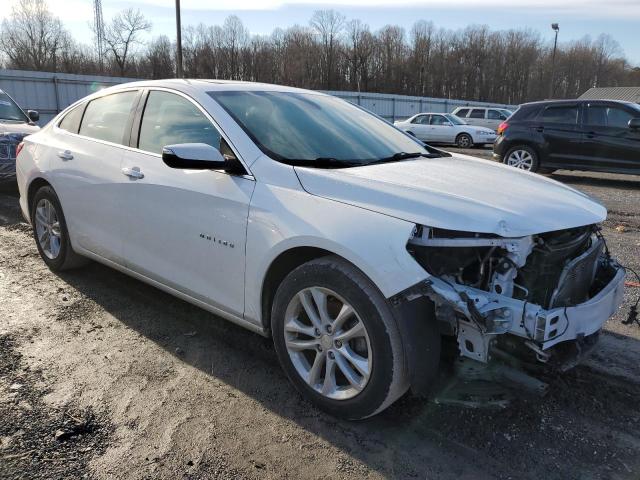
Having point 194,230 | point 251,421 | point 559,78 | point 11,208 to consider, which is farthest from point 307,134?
point 559,78

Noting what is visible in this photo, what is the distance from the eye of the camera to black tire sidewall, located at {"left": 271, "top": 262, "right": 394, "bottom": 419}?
2498 mm

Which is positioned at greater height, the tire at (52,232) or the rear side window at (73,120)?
the rear side window at (73,120)

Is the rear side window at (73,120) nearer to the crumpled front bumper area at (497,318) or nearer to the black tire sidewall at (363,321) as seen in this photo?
the black tire sidewall at (363,321)

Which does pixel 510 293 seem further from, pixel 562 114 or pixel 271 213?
pixel 562 114

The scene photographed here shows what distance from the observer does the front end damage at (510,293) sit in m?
2.39

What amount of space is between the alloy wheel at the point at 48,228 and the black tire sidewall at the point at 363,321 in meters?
2.81

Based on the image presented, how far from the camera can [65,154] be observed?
4.48 m

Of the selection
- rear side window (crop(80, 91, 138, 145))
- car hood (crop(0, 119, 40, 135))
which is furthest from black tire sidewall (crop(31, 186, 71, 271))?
car hood (crop(0, 119, 40, 135))

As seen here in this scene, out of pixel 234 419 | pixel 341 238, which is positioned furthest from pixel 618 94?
pixel 234 419

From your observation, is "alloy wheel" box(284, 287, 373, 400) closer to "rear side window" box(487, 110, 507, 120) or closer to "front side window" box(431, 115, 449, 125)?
"front side window" box(431, 115, 449, 125)

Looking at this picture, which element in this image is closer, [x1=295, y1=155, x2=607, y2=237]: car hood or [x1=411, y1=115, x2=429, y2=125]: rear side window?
[x1=295, y1=155, x2=607, y2=237]: car hood

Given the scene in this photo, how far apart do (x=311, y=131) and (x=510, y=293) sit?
1.61 metres

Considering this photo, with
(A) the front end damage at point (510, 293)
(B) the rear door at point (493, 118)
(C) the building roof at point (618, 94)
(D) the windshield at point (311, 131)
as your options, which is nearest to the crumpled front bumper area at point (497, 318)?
(A) the front end damage at point (510, 293)

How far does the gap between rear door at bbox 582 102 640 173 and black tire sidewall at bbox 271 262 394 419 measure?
34.8 ft
